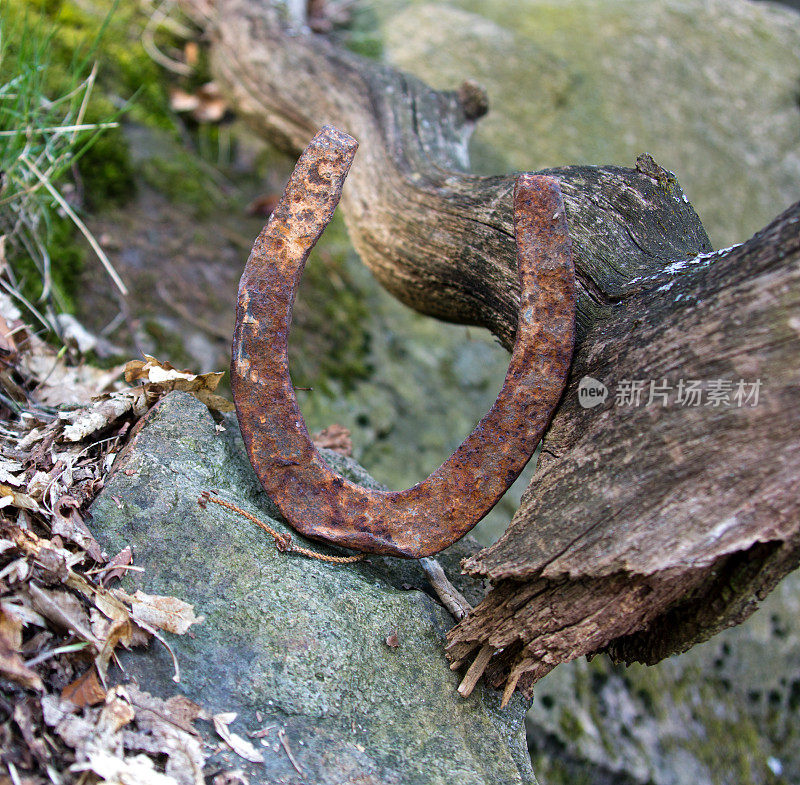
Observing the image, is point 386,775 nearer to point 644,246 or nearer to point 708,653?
→ point 644,246

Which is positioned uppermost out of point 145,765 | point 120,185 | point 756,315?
point 756,315

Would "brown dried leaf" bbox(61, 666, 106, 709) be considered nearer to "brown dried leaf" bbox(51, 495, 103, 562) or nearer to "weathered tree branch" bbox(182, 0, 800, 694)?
"brown dried leaf" bbox(51, 495, 103, 562)

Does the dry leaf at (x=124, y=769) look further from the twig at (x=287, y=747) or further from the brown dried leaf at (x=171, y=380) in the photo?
the brown dried leaf at (x=171, y=380)

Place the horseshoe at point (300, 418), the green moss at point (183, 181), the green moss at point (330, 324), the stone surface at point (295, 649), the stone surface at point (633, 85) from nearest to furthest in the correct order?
the stone surface at point (295, 649) → the horseshoe at point (300, 418) → the green moss at point (330, 324) → the green moss at point (183, 181) → the stone surface at point (633, 85)

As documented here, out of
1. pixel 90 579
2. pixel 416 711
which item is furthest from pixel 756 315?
pixel 90 579

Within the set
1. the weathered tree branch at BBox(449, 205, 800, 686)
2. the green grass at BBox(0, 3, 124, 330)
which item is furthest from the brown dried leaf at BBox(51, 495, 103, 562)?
the green grass at BBox(0, 3, 124, 330)


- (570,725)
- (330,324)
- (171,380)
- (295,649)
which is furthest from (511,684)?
(330,324)

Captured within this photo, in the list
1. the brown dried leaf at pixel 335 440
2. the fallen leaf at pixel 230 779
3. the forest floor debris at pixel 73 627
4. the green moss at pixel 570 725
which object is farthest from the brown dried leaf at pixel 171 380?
the green moss at pixel 570 725

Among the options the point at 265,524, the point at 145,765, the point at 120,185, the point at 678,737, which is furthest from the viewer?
the point at 120,185
